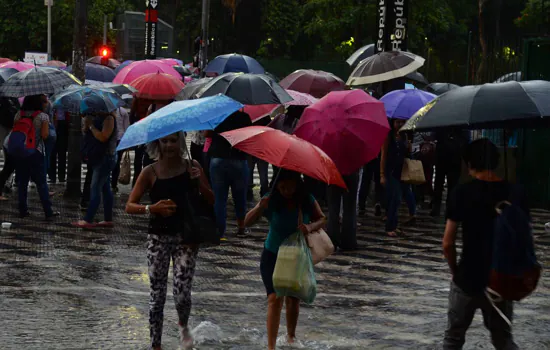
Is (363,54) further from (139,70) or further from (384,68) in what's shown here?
(384,68)

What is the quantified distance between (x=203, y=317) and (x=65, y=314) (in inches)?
46.9

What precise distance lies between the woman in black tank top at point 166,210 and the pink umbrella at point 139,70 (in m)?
12.8

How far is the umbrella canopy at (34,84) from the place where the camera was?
14.9m

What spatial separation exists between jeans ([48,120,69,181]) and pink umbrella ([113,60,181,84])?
1.69 metres

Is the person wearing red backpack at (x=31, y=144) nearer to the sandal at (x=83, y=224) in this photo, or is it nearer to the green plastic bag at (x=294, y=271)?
the sandal at (x=83, y=224)

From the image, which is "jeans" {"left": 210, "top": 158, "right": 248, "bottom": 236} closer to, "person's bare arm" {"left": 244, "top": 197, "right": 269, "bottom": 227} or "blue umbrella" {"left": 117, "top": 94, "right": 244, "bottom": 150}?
"blue umbrella" {"left": 117, "top": 94, "right": 244, "bottom": 150}

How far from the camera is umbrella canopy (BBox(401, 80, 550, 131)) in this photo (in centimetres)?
773

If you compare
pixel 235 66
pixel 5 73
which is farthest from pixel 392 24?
pixel 5 73

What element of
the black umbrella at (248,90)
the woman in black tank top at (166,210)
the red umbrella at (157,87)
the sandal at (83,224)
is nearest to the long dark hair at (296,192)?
the woman in black tank top at (166,210)

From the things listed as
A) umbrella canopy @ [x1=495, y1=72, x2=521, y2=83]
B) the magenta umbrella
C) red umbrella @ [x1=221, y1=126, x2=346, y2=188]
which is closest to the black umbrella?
the magenta umbrella

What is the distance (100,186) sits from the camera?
1426 cm

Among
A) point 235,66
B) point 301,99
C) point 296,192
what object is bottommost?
point 296,192

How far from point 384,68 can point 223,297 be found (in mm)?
7162

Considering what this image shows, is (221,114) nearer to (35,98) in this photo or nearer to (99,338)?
(99,338)
